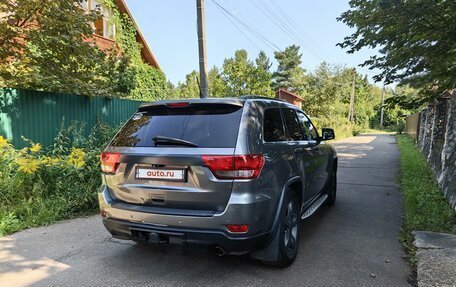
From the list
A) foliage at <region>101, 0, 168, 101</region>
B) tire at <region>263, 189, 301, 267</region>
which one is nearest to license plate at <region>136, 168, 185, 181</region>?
tire at <region>263, 189, 301, 267</region>

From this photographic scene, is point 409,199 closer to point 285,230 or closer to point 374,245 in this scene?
point 374,245

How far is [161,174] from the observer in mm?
3158

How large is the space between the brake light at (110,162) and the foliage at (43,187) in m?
2.37

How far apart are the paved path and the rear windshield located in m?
1.13

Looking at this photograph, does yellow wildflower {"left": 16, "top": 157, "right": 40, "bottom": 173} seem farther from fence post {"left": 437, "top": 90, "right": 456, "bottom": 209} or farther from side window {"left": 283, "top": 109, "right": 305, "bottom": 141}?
fence post {"left": 437, "top": 90, "right": 456, "bottom": 209}

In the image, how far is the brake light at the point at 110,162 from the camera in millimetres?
3434

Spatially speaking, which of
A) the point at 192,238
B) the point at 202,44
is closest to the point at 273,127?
the point at 192,238

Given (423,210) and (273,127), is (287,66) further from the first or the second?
(273,127)

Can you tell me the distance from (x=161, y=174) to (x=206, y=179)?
1.55ft

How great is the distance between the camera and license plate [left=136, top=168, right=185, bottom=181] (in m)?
3.08

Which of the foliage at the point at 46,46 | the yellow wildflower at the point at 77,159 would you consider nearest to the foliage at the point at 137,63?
the foliage at the point at 46,46

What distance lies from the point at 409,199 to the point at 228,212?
16.5ft

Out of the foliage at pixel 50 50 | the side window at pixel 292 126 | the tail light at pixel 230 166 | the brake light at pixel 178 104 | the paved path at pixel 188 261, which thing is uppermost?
the foliage at pixel 50 50

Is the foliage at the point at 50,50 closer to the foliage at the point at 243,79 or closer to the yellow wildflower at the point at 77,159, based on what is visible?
the yellow wildflower at the point at 77,159
